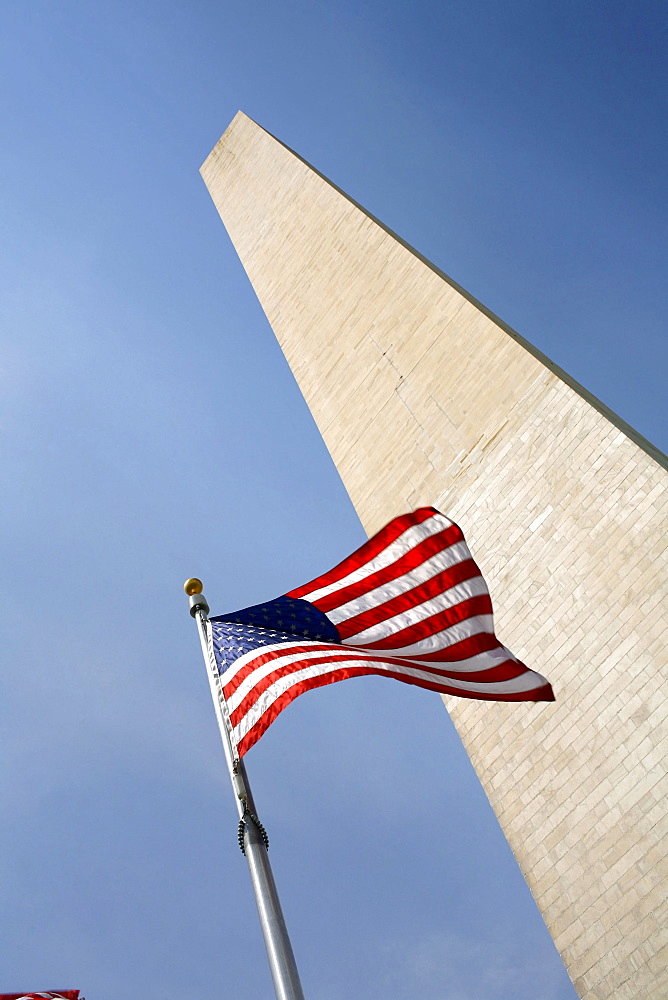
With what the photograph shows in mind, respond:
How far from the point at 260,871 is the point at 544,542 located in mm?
5879

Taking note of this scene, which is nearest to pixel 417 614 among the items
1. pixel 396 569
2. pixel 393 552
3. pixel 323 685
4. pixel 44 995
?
pixel 396 569

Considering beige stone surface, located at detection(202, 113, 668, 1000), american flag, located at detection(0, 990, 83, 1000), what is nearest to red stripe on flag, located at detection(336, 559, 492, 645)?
beige stone surface, located at detection(202, 113, 668, 1000)

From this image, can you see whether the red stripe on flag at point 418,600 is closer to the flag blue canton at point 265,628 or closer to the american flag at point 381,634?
the american flag at point 381,634

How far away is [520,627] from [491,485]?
5.96 ft

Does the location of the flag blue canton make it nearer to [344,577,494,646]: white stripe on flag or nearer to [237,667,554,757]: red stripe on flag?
[344,577,494,646]: white stripe on flag

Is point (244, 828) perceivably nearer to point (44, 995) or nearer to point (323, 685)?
point (323, 685)

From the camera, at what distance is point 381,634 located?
18.6 ft

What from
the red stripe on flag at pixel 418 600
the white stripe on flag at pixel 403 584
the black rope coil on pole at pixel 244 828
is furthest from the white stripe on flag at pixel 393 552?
the black rope coil on pole at pixel 244 828

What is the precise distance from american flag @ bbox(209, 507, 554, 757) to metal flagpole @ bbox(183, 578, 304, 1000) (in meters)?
0.13

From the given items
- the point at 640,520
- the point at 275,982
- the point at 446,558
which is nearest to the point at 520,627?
the point at 640,520

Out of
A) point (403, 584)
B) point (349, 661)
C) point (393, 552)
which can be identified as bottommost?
point (349, 661)

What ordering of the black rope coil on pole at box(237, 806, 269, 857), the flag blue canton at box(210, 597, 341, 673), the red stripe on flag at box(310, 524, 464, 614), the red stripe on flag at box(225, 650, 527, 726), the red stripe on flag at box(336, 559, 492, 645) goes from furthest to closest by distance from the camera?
the red stripe on flag at box(310, 524, 464, 614), the red stripe on flag at box(336, 559, 492, 645), the flag blue canton at box(210, 597, 341, 673), the red stripe on flag at box(225, 650, 527, 726), the black rope coil on pole at box(237, 806, 269, 857)

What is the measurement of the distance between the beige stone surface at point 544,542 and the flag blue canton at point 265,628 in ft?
12.6

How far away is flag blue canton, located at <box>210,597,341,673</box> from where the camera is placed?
532 cm
